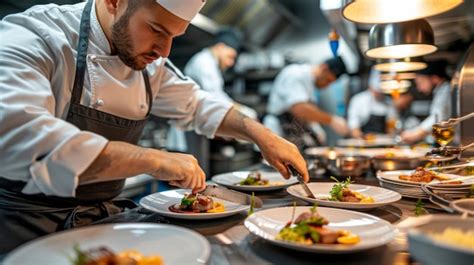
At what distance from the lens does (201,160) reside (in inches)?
158

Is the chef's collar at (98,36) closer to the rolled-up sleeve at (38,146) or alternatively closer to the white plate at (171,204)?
the rolled-up sleeve at (38,146)

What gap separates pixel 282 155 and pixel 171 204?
0.50m

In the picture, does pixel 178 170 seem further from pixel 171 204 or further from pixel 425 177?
pixel 425 177

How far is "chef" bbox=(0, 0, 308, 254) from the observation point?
81 centimetres

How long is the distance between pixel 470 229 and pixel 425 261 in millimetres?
212

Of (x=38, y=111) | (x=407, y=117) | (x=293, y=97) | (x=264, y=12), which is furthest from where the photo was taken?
(x=407, y=117)

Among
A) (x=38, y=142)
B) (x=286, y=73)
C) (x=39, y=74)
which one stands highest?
(x=286, y=73)

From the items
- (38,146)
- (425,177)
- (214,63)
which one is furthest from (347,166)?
(214,63)

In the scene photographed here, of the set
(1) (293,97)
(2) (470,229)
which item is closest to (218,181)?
(2) (470,229)

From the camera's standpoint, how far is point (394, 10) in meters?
1.40

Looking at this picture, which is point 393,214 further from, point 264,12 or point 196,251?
point 264,12

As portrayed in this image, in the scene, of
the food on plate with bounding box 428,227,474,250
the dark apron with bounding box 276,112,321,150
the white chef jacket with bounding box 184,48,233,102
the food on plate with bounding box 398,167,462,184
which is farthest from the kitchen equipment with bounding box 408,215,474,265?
the white chef jacket with bounding box 184,48,233,102

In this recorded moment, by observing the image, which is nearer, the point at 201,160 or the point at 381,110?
the point at 201,160

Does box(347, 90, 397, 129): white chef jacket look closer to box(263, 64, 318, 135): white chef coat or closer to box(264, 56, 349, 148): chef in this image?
box(264, 56, 349, 148): chef
